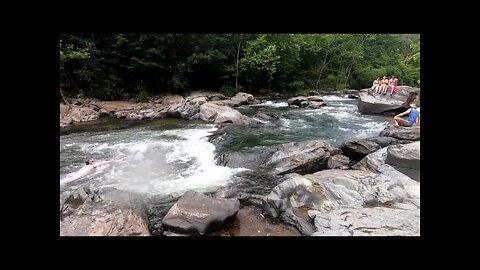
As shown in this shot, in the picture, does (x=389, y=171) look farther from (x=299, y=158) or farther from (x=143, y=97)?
(x=143, y=97)

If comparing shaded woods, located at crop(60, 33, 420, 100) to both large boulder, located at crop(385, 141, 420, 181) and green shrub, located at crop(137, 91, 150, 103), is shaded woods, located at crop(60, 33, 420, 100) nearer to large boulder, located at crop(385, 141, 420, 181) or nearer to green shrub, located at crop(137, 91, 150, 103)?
green shrub, located at crop(137, 91, 150, 103)

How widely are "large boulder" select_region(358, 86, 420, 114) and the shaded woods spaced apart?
19.6 ft

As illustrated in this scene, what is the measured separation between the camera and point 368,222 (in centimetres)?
430

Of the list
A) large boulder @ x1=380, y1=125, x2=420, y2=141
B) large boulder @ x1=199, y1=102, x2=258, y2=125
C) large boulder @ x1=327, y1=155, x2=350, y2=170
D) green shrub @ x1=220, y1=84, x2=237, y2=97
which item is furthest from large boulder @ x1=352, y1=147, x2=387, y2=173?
green shrub @ x1=220, y1=84, x2=237, y2=97

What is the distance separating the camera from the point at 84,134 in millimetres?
11969

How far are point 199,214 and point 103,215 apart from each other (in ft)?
4.85

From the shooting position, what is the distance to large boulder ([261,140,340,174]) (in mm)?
7277

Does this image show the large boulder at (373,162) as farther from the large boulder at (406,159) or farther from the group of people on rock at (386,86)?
the group of people on rock at (386,86)

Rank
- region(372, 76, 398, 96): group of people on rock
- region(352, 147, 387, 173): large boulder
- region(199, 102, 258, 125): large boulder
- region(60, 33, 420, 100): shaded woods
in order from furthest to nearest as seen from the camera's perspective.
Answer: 1. region(60, 33, 420, 100): shaded woods
2. region(372, 76, 398, 96): group of people on rock
3. region(199, 102, 258, 125): large boulder
4. region(352, 147, 387, 173): large boulder

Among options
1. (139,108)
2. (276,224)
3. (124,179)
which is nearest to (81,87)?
(139,108)

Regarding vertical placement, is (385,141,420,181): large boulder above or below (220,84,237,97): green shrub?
below

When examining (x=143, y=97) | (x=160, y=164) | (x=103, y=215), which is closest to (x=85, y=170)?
(x=160, y=164)
